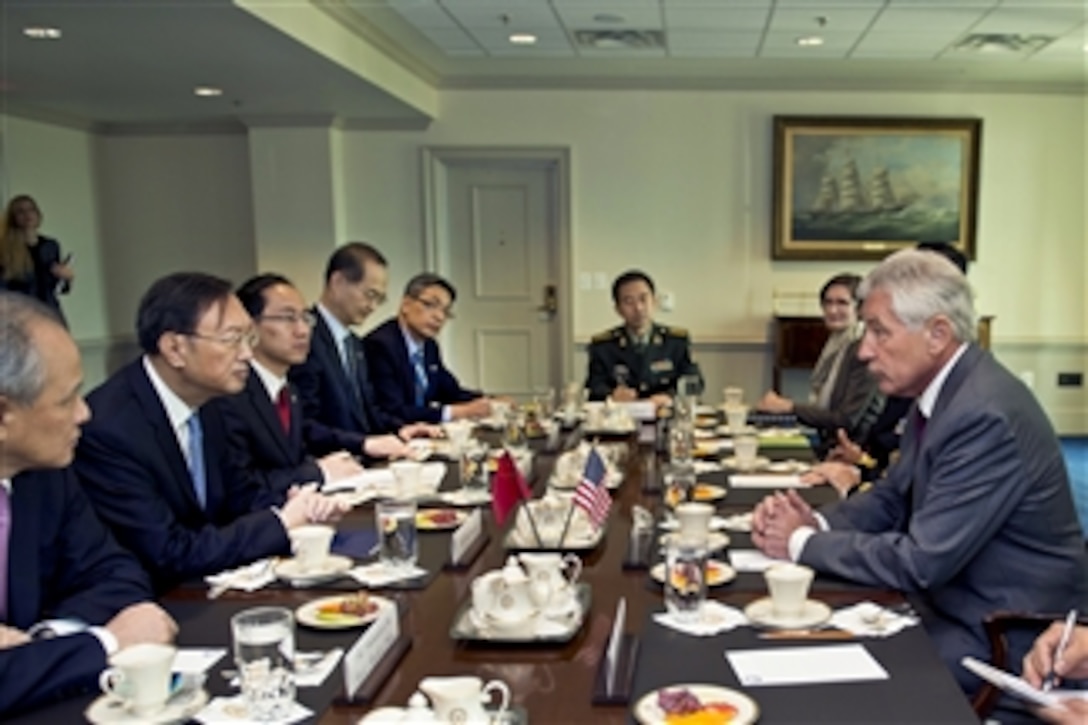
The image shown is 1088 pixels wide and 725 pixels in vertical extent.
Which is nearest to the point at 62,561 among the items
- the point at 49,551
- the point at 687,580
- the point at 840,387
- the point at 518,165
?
the point at 49,551

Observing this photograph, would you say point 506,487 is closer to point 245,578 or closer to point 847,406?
point 245,578

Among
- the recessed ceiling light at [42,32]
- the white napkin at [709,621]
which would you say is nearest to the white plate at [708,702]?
the white napkin at [709,621]

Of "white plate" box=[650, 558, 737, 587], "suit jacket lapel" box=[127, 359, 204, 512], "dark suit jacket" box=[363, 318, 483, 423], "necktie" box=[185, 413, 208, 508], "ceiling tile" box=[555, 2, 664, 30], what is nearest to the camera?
"white plate" box=[650, 558, 737, 587]

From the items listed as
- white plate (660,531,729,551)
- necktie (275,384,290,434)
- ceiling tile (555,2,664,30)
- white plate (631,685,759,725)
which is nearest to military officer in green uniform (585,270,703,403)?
ceiling tile (555,2,664,30)

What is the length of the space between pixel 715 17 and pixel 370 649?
4.66 m

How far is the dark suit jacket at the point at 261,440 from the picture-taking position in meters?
2.48

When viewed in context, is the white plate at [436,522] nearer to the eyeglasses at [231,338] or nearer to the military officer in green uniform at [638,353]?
the eyeglasses at [231,338]

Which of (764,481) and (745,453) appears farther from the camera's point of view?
(745,453)

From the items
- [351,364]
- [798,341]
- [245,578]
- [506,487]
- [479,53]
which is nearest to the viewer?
[245,578]

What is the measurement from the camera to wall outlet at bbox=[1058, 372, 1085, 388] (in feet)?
22.6

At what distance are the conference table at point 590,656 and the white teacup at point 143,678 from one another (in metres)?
0.08

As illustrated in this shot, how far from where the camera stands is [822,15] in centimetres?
509

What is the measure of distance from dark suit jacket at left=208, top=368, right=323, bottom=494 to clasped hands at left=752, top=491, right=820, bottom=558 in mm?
1259

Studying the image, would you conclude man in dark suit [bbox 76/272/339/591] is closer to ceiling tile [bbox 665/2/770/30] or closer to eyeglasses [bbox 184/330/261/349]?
eyeglasses [bbox 184/330/261/349]
